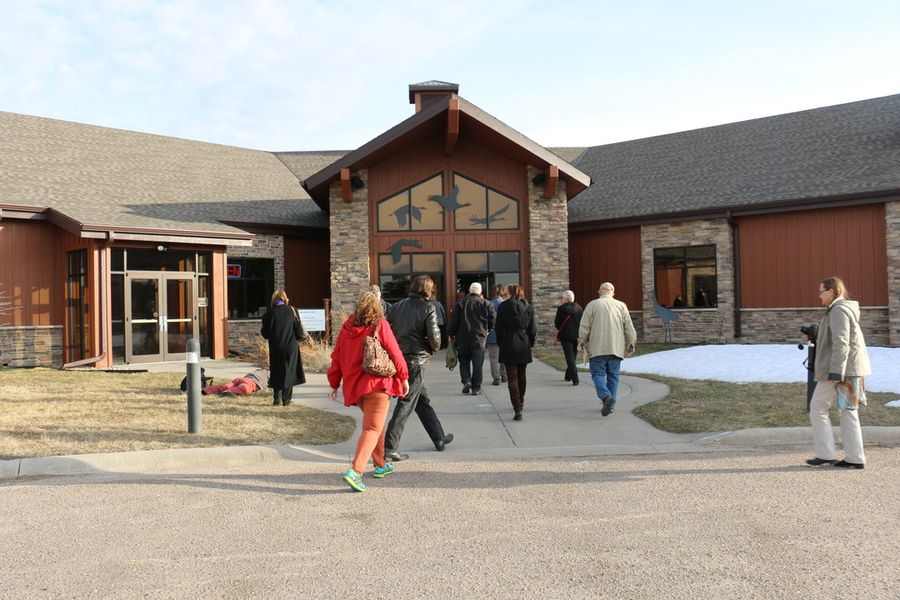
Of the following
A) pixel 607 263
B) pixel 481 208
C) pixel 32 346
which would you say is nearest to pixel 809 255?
pixel 607 263

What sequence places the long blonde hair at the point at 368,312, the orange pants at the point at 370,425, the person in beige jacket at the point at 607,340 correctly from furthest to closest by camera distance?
the person in beige jacket at the point at 607,340 < the long blonde hair at the point at 368,312 < the orange pants at the point at 370,425

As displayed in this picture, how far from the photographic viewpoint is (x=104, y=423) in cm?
818

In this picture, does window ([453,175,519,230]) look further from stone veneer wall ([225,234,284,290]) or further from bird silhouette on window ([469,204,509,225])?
stone veneer wall ([225,234,284,290])

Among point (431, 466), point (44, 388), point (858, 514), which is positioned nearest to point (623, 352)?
point (431, 466)

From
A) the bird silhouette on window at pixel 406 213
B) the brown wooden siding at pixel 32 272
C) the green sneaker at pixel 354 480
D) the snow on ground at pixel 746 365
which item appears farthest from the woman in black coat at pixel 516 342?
the brown wooden siding at pixel 32 272

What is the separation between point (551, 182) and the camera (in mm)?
17828

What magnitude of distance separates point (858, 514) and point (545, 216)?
557 inches

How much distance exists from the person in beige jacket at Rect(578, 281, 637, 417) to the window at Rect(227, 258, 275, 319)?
12773 mm

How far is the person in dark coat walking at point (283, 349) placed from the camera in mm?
9547

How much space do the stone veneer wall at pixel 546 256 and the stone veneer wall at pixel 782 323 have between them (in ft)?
16.4

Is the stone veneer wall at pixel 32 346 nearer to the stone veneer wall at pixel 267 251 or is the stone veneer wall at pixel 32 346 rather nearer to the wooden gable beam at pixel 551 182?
the stone veneer wall at pixel 267 251

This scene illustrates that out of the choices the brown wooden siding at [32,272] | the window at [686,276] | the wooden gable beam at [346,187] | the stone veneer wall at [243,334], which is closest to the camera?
the brown wooden siding at [32,272]

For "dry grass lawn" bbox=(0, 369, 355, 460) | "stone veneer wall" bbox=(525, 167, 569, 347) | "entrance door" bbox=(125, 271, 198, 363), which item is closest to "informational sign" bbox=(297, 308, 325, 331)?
"entrance door" bbox=(125, 271, 198, 363)

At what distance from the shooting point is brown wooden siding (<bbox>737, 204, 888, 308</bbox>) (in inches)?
645
